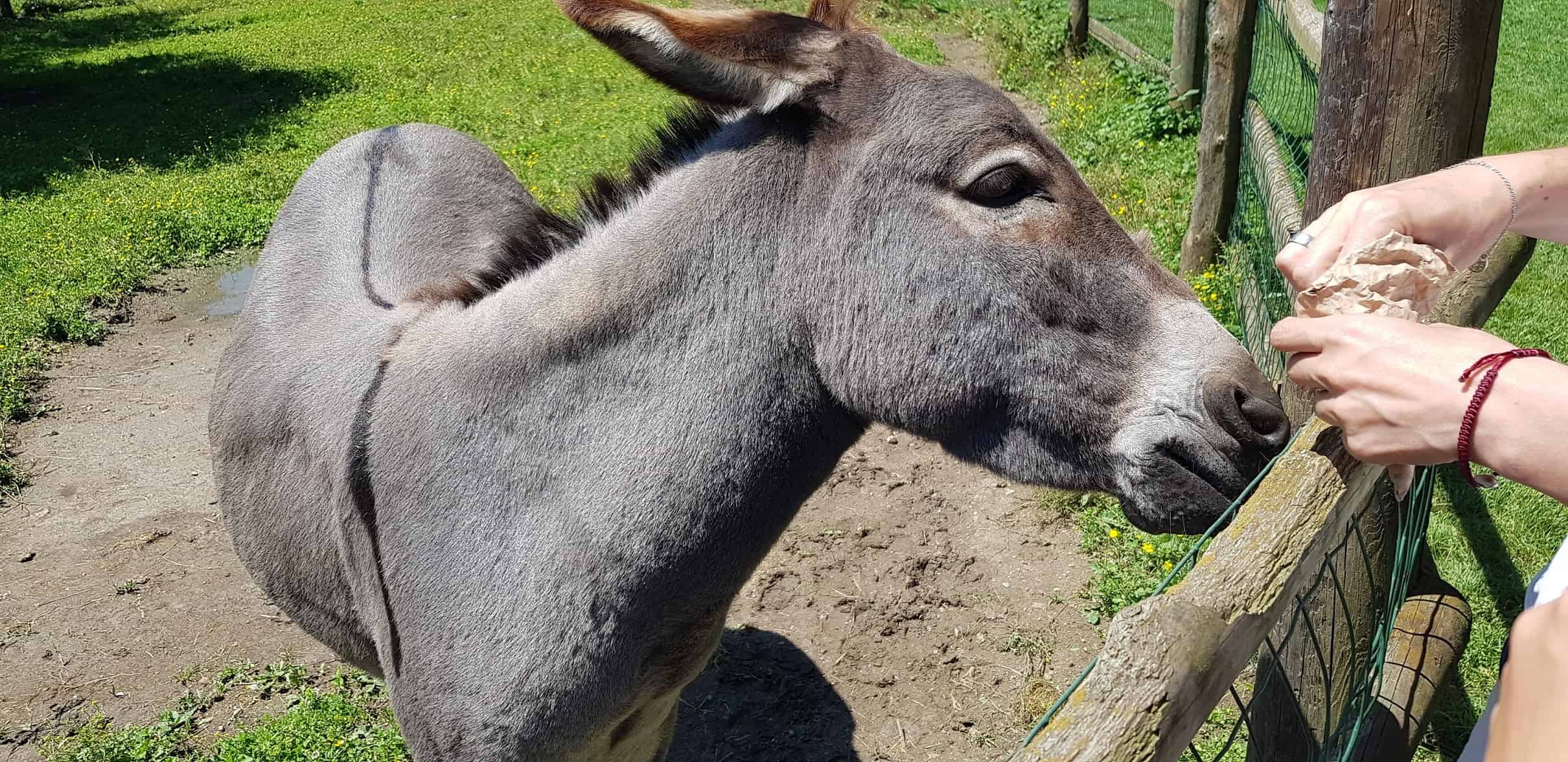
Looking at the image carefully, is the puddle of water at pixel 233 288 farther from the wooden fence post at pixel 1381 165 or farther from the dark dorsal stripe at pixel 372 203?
the wooden fence post at pixel 1381 165

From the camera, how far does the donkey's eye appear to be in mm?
1890

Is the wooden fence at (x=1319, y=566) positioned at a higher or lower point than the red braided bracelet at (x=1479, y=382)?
lower

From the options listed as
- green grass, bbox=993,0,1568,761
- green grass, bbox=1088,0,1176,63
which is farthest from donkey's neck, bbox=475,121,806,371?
green grass, bbox=1088,0,1176,63

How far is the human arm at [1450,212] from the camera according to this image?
1503mm

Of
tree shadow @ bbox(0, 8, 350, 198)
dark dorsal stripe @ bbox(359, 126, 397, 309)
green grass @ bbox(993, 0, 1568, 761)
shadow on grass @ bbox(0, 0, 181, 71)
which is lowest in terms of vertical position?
shadow on grass @ bbox(0, 0, 181, 71)

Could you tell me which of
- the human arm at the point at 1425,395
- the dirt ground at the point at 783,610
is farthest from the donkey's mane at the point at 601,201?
the dirt ground at the point at 783,610

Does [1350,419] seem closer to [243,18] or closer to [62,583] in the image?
[62,583]

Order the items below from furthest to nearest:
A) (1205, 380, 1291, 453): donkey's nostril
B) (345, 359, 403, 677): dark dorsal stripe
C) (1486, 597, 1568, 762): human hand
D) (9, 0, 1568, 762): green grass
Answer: (9, 0, 1568, 762): green grass → (345, 359, 403, 677): dark dorsal stripe → (1205, 380, 1291, 453): donkey's nostril → (1486, 597, 1568, 762): human hand

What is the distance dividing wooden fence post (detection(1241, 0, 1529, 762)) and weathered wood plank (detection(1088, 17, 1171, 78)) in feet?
21.2

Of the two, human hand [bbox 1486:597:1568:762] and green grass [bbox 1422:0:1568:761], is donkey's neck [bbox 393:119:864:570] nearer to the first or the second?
human hand [bbox 1486:597:1568:762]

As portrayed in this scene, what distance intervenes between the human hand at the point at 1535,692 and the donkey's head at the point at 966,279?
0.66 m

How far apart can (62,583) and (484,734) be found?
144 inches

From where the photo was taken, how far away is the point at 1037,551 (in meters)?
4.42

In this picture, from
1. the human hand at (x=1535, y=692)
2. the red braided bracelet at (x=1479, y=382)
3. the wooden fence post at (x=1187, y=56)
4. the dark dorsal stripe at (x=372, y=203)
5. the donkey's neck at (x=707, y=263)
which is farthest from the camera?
the wooden fence post at (x=1187, y=56)
